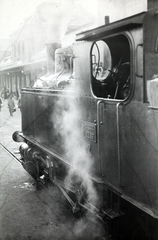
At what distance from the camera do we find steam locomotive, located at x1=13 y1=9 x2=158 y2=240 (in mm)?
2688

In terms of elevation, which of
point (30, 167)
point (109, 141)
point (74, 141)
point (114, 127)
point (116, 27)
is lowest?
point (30, 167)

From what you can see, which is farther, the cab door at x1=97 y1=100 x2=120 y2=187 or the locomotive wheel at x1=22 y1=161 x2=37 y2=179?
the locomotive wheel at x1=22 y1=161 x2=37 y2=179

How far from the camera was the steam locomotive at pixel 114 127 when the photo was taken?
269cm

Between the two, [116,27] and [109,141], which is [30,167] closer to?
[109,141]

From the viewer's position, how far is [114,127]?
3209 mm

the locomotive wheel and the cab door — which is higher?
the cab door

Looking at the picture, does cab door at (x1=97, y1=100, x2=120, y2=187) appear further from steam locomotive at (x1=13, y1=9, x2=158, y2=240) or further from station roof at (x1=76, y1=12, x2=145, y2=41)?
station roof at (x1=76, y1=12, x2=145, y2=41)

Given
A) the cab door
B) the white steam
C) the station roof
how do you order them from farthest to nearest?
the white steam < the cab door < the station roof

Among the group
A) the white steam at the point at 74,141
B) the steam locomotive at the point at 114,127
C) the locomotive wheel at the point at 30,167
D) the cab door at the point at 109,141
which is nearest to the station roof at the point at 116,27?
the steam locomotive at the point at 114,127

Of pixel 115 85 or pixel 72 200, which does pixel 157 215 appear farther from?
pixel 72 200

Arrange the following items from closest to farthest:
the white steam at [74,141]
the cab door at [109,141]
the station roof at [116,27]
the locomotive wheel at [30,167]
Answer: the station roof at [116,27]
the cab door at [109,141]
the white steam at [74,141]
the locomotive wheel at [30,167]

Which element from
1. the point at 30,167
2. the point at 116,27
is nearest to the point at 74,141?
the point at 116,27

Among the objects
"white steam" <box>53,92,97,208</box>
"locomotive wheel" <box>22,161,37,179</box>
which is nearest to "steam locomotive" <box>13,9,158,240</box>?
"white steam" <box>53,92,97,208</box>

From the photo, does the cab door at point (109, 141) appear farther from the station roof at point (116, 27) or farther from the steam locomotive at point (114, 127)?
the station roof at point (116, 27)
